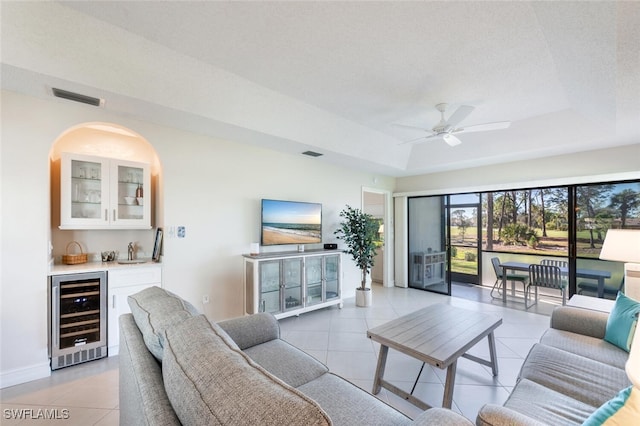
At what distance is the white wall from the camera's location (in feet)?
7.57

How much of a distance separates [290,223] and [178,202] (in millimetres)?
1602

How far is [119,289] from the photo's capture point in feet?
9.14

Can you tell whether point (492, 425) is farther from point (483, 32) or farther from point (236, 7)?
point (236, 7)

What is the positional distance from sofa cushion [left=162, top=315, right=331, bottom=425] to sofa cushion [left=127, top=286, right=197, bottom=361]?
21 cm

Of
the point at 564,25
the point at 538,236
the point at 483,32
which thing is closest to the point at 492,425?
the point at 564,25

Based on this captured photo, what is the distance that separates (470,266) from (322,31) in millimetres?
6127

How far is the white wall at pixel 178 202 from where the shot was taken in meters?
2.31

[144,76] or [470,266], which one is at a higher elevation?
[144,76]

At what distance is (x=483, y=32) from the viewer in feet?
6.85

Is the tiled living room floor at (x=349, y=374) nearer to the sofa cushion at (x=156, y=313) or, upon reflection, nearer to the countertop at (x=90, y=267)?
the countertop at (x=90, y=267)

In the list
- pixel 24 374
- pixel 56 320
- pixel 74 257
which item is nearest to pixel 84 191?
pixel 74 257

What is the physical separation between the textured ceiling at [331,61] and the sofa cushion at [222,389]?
2.16 meters

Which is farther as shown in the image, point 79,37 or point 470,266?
point 470,266

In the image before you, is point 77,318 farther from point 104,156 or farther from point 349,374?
point 349,374
